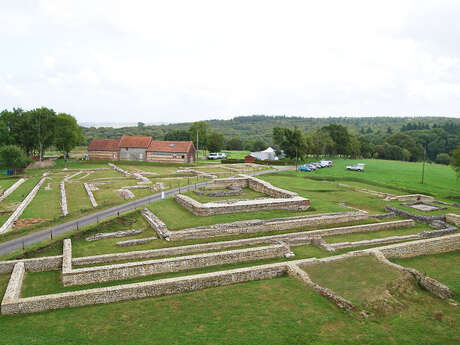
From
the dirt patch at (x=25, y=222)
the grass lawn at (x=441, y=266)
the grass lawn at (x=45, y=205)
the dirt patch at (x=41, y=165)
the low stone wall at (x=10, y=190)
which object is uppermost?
the dirt patch at (x=41, y=165)

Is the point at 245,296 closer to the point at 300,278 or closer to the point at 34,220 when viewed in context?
the point at 300,278

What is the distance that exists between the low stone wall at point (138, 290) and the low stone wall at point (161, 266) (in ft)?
6.06

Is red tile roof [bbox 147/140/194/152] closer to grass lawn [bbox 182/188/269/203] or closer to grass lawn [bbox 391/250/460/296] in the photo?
grass lawn [bbox 182/188/269/203]

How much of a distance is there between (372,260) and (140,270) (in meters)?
13.5

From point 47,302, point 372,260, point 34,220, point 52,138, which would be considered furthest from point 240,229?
point 52,138

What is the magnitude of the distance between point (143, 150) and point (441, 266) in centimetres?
6074

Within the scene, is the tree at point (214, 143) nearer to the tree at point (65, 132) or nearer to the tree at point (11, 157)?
the tree at point (65, 132)

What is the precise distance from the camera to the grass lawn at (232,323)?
11516mm

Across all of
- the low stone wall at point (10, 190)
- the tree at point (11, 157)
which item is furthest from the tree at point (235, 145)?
the low stone wall at point (10, 190)

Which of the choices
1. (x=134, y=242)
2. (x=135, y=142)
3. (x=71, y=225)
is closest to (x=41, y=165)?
(x=135, y=142)

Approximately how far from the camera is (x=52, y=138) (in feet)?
208

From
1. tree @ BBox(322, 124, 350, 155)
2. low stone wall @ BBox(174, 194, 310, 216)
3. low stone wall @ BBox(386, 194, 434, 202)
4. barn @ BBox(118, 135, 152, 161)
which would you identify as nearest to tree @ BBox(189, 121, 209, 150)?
barn @ BBox(118, 135, 152, 161)

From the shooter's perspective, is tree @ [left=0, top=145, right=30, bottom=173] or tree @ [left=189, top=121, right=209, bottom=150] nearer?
tree @ [left=0, top=145, right=30, bottom=173]

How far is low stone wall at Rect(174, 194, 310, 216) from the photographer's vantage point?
84.9 ft
